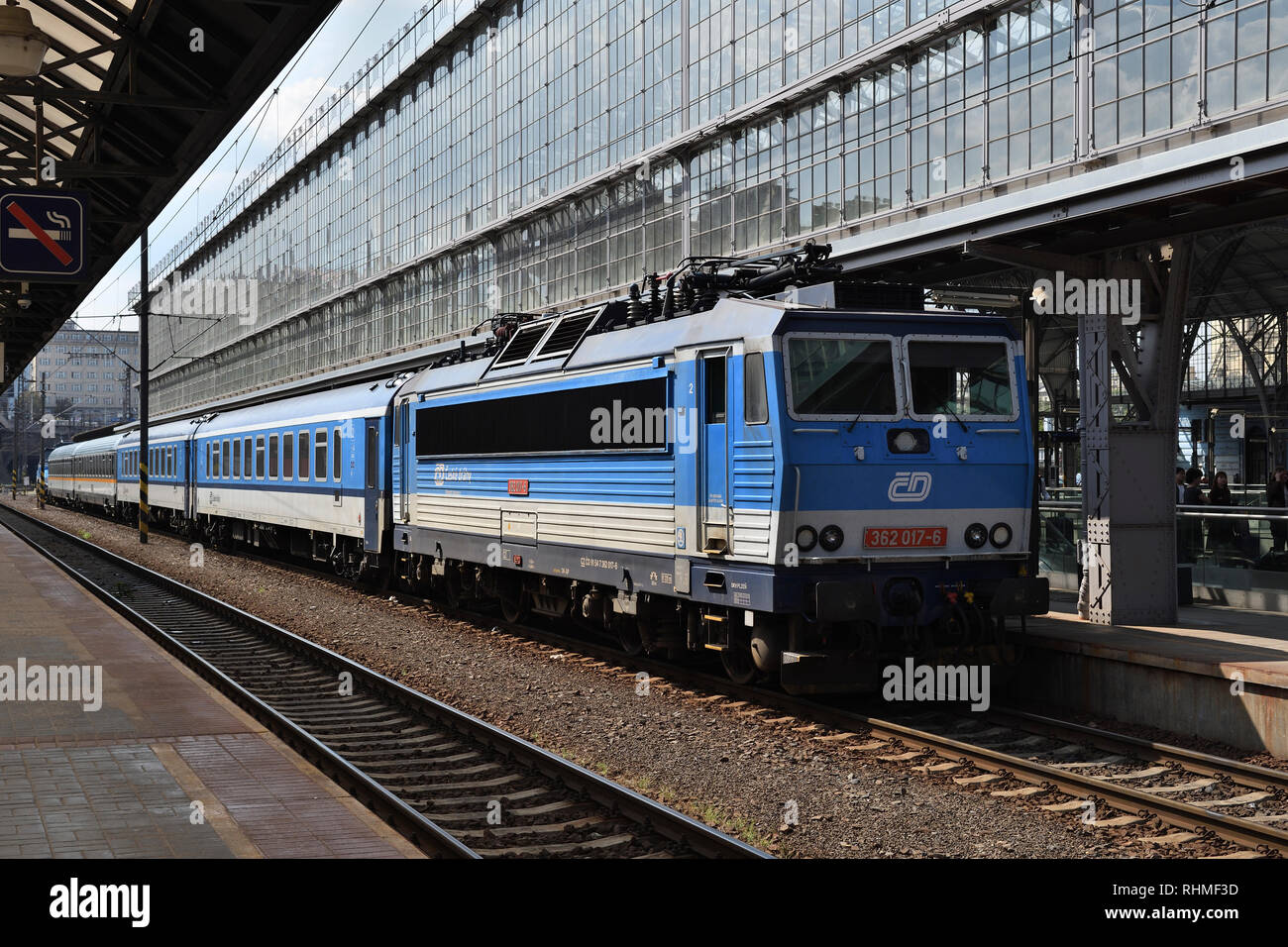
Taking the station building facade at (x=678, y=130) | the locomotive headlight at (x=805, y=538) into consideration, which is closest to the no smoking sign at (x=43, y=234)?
the locomotive headlight at (x=805, y=538)

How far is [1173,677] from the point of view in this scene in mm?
11359

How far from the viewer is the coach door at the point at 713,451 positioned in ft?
38.6

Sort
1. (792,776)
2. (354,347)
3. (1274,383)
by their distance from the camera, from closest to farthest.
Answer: (792,776), (1274,383), (354,347)

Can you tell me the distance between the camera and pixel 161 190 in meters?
14.6

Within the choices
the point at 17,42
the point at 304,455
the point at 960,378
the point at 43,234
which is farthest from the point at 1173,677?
the point at 304,455

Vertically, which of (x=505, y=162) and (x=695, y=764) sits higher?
(x=505, y=162)

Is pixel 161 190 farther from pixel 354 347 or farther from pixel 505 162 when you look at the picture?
pixel 354 347

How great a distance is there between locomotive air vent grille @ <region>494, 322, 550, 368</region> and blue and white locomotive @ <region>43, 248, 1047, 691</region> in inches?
9.8

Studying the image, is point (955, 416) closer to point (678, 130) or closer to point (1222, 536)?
point (1222, 536)

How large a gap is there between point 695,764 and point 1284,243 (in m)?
26.3

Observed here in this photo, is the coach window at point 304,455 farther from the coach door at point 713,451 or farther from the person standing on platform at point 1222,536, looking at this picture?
the person standing on platform at point 1222,536

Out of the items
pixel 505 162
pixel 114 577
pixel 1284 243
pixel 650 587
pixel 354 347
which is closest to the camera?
pixel 650 587

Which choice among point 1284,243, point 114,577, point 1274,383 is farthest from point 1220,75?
point 1274,383

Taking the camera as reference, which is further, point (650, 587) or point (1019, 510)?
point (650, 587)
